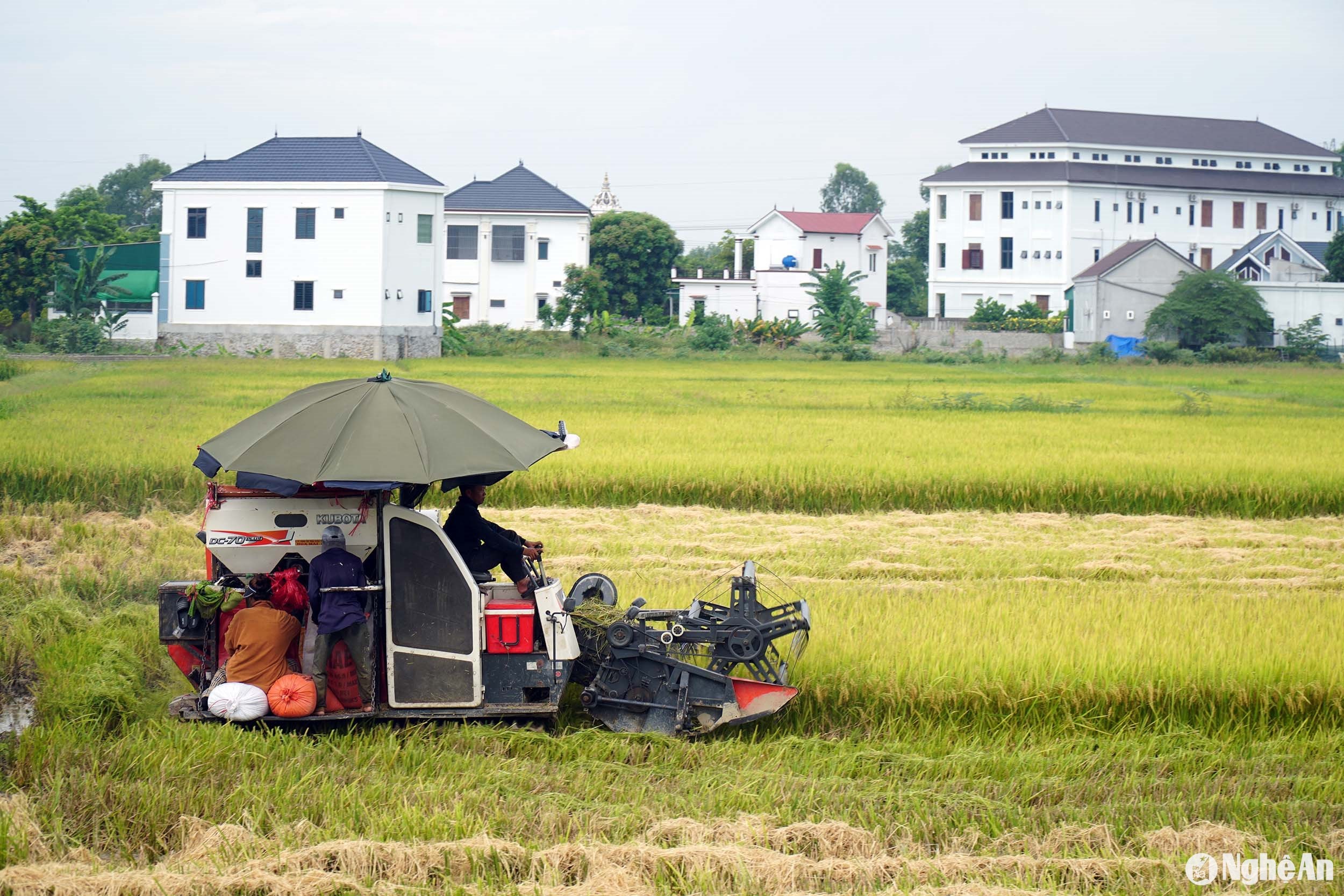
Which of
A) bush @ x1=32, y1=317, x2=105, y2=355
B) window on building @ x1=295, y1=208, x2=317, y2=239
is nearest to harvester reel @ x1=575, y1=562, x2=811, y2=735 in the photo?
window on building @ x1=295, y1=208, x2=317, y2=239

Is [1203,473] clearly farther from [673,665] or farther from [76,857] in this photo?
[76,857]

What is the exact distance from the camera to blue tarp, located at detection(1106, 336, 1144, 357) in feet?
173

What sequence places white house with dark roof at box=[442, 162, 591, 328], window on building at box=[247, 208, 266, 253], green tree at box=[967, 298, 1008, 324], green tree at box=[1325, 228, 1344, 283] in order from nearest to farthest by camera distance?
window on building at box=[247, 208, 266, 253] < green tree at box=[967, 298, 1008, 324] < green tree at box=[1325, 228, 1344, 283] < white house with dark roof at box=[442, 162, 591, 328]

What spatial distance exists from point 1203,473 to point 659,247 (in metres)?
51.8

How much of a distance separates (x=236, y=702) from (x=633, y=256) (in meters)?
60.4

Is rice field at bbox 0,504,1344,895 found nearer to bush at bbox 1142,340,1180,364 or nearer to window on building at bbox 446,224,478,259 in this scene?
bush at bbox 1142,340,1180,364

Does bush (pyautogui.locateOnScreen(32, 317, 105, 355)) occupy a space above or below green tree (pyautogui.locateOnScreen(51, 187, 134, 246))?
below

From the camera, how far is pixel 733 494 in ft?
51.0

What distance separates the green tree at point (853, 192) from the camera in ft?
339

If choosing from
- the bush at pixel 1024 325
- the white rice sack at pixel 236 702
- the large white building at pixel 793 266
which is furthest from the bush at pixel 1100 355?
the white rice sack at pixel 236 702

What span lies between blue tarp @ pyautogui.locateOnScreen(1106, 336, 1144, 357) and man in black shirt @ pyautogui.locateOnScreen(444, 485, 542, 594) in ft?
160

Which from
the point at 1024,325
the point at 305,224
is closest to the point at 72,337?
the point at 305,224

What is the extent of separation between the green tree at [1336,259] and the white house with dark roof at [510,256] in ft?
113

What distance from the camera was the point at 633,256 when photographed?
65938mm
